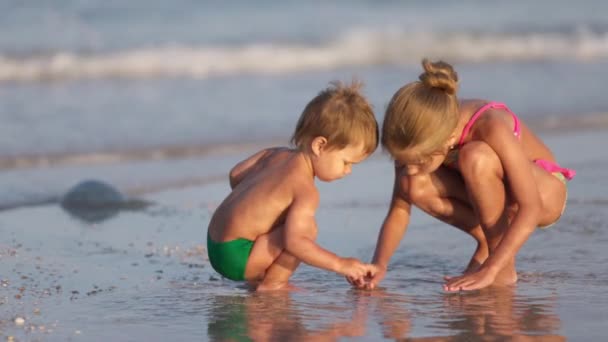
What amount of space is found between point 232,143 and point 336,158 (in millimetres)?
4466

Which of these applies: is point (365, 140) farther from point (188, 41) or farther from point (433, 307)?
point (188, 41)

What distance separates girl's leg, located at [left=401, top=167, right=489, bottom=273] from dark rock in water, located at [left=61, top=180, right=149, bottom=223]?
2.18 metres

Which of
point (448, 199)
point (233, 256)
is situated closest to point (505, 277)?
point (448, 199)

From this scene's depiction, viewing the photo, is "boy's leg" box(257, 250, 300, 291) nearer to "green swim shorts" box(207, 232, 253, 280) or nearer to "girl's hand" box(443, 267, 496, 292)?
"green swim shorts" box(207, 232, 253, 280)

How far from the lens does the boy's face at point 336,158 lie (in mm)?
4004

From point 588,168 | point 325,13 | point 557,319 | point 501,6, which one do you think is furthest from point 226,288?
point 501,6

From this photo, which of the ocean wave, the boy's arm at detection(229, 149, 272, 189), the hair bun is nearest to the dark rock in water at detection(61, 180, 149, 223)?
the boy's arm at detection(229, 149, 272, 189)

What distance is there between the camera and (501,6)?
1958cm

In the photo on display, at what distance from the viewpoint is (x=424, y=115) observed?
3932 millimetres

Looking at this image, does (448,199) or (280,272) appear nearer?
(280,272)

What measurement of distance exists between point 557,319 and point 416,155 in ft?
2.46

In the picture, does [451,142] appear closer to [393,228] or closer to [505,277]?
[393,228]

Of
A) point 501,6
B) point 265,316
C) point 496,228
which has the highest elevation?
point 501,6

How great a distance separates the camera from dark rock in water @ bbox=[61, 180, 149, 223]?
609 cm
